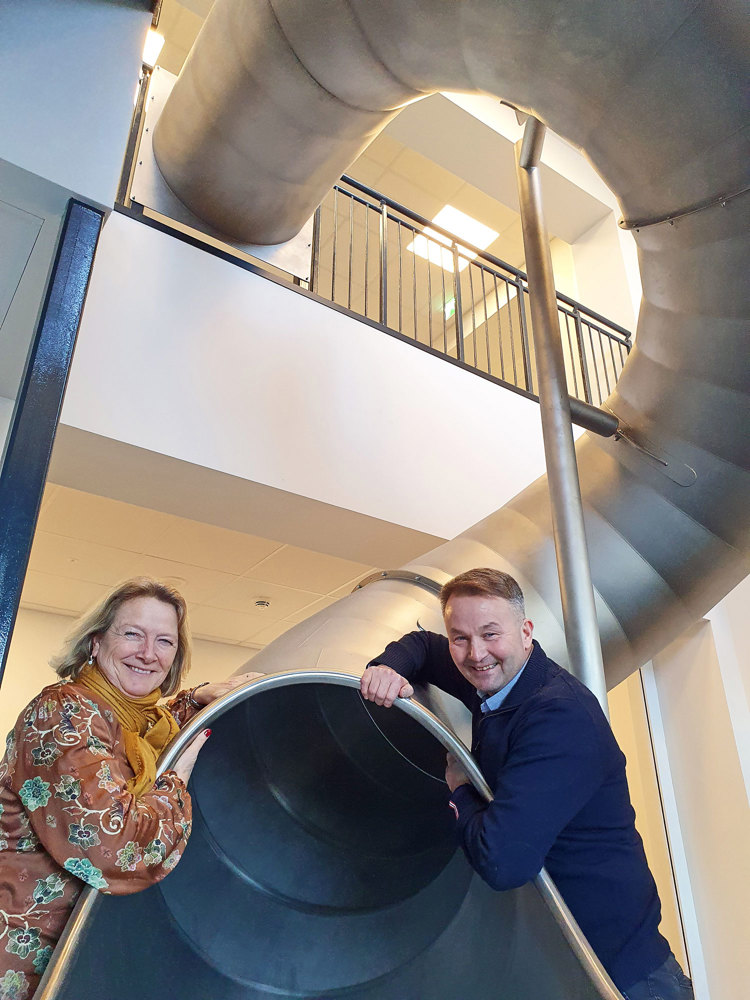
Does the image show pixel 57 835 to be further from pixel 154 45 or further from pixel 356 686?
pixel 154 45

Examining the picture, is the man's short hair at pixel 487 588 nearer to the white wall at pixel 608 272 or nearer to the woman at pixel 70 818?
the woman at pixel 70 818

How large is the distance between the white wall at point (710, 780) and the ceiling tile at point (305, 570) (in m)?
1.99

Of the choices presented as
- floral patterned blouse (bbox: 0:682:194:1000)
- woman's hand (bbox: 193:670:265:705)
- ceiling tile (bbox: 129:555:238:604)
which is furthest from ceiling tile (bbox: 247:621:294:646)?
floral patterned blouse (bbox: 0:682:194:1000)

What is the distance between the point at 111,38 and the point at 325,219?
13.5ft

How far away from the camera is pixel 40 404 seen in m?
1.25

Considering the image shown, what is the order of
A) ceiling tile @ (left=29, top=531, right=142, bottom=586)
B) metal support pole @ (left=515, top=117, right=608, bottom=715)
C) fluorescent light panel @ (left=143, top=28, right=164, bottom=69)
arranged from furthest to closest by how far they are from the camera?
ceiling tile @ (left=29, top=531, right=142, bottom=586)
fluorescent light panel @ (left=143, top=28, right=164, bottom=69)
metal support pole @ (left=515, top=117, right=608, bottom=715)

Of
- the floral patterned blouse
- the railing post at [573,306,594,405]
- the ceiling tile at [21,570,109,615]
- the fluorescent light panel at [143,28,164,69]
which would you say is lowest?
the floral patterned blouse

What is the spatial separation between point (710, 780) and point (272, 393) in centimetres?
270

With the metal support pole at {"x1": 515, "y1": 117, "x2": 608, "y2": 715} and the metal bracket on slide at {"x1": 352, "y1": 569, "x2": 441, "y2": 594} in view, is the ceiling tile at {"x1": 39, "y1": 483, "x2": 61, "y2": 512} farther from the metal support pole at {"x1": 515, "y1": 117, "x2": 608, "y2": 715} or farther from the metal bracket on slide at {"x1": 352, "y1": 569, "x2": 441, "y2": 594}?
the metal support pole at {"x1": 515, "y1": 117, "x2": 608, "y2": 715}

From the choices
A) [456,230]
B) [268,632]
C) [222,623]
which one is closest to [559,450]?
[456,230]

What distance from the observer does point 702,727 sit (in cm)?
348

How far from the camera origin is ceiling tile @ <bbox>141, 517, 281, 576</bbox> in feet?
14.0

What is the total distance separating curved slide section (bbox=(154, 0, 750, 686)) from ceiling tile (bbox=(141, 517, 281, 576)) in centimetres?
244

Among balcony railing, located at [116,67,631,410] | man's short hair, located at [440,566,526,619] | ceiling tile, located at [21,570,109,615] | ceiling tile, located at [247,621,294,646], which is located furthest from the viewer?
ceiling tile, located at [247,621,294,646]
